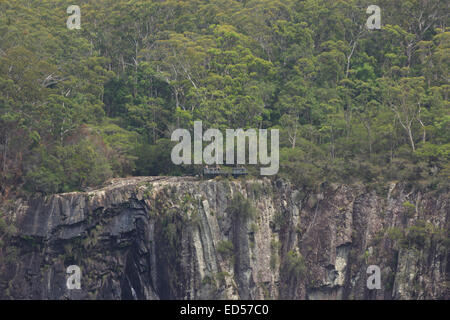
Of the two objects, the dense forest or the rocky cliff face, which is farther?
the dense forest

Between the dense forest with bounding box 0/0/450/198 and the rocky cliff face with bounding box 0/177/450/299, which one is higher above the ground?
the dense forest with bounding box 0/0/450/198

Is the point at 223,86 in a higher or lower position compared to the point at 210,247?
higher

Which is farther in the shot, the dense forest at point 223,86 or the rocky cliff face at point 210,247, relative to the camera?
the dense forest at point 223,86

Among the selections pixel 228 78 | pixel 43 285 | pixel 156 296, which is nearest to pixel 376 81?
pixel 228 78

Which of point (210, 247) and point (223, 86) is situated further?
point (223, 86)
